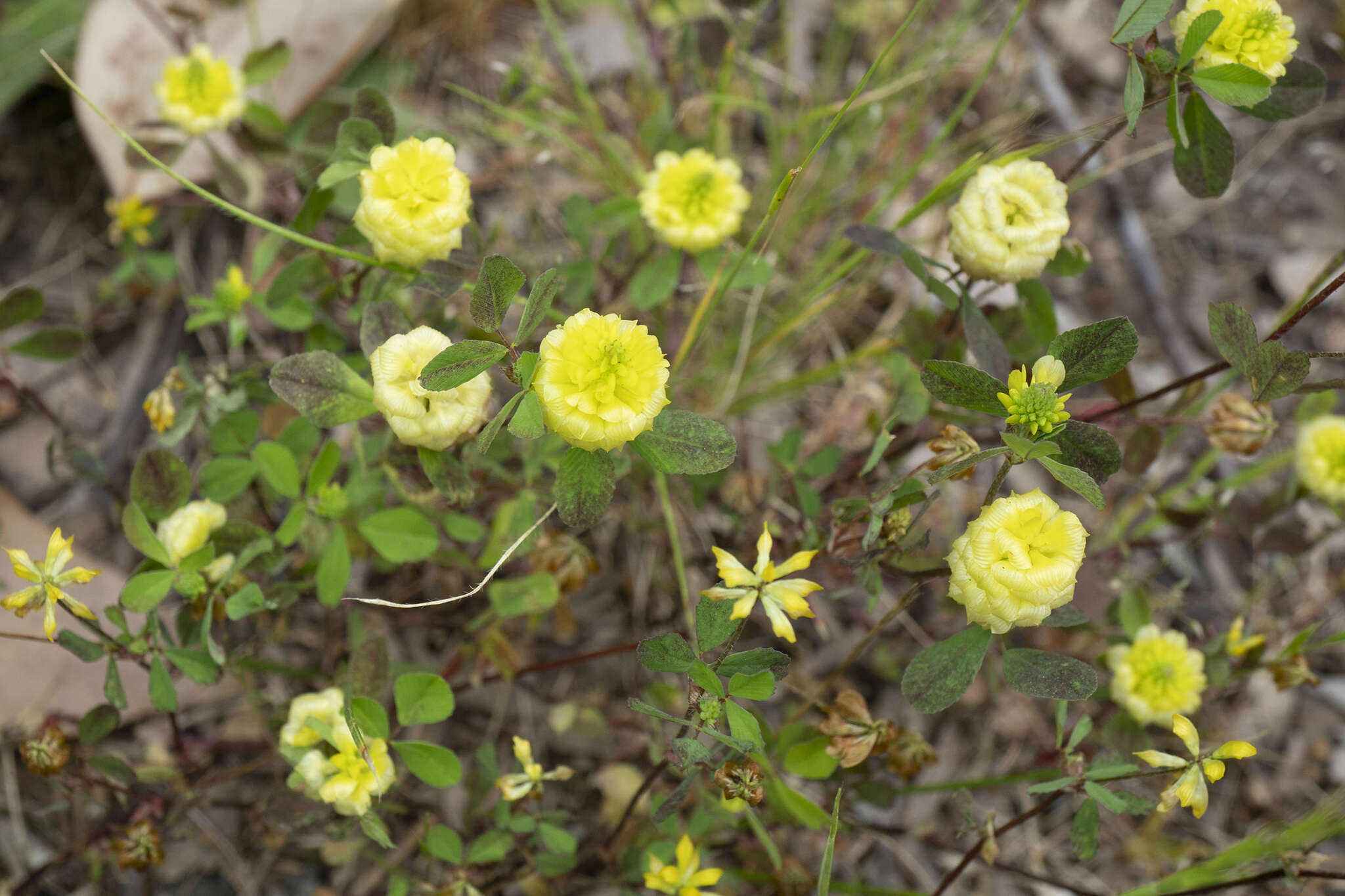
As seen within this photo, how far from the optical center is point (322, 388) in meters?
1.42

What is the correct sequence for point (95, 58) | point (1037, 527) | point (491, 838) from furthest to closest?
1. point (95, 58)
2. point (491, 838)
3. point (1037, 527)

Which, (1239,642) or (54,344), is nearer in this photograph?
(1239,642)

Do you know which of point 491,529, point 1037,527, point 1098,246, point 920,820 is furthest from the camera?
point 1098,246

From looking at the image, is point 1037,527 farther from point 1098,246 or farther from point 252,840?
point 1098,246

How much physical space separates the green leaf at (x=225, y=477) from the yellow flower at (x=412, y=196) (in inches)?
22.0

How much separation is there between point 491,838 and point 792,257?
69.7 inches

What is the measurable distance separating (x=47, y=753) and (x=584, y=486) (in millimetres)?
1050

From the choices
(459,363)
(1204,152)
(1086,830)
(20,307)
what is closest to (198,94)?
(20,307)

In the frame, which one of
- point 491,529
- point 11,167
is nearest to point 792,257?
point 491,529

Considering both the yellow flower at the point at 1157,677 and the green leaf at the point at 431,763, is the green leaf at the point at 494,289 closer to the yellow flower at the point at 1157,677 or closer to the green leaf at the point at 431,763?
the green leaf at the point at 431,763

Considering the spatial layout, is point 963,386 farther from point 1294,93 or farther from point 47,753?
point 47,753

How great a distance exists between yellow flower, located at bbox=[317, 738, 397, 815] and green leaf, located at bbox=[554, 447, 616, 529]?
0.52 metres

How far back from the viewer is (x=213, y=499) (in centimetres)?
168

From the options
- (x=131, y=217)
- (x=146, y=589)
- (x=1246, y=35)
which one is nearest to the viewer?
(x=1246, y=35)
